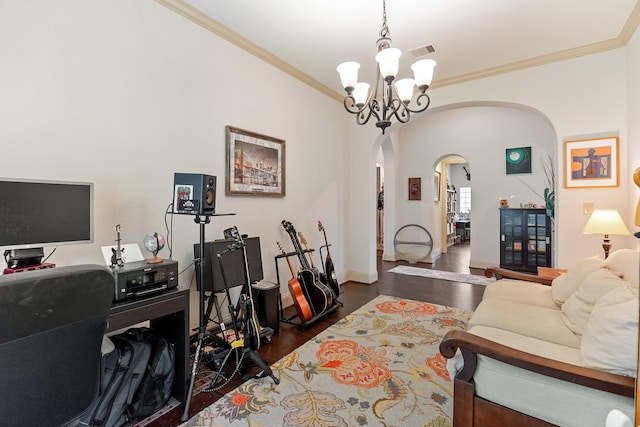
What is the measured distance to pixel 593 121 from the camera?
10.3 ft

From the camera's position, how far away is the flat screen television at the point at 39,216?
1.42 meters

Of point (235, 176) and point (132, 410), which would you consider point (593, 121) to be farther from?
point (132, 410)

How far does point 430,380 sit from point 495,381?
0.85 m

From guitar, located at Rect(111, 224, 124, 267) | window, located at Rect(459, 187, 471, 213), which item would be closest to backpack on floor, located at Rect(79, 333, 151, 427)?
guitar, located at Rect(111, 224, 124, 267)

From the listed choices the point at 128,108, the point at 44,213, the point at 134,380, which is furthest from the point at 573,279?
the point at 128,108

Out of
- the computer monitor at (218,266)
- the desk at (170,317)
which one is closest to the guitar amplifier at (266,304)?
the computer monitor at (218,266)

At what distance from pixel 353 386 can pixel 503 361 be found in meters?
1.08

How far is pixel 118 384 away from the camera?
62.8 inches

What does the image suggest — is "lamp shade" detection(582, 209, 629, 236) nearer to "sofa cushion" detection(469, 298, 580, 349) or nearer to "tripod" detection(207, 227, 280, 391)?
"sofa cushion" detection(469, 298, 580, 349)

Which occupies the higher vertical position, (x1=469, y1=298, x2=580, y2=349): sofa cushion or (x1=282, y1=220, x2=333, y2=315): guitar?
(x1=469, y1=298, x2=580, y2=349): sofa cushion

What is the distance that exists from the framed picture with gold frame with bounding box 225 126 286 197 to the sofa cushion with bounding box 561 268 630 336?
8.87 feet

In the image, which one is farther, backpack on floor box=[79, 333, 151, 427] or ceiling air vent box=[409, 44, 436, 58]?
ceiling air vent box=[409, 44, 436, 58]

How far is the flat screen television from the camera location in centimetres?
142

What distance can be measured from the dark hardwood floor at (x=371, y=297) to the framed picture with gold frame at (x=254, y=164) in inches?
56.9
